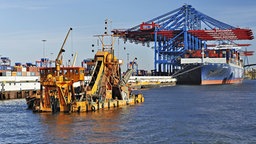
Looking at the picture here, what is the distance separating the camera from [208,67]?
14488 cm

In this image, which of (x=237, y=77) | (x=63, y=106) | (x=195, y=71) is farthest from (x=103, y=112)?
(x=237, y=77)

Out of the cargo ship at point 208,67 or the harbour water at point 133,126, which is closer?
the harbour water at point 133,126

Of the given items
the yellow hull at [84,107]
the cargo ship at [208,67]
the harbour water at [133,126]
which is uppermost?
the cargo ship at [208,67]

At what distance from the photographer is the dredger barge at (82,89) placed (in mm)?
51312

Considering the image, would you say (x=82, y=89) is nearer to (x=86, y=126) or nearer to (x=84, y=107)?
(x=84, y=107)

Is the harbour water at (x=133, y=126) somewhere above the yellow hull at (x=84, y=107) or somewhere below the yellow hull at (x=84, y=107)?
below

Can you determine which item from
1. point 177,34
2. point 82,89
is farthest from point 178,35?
point 82,89

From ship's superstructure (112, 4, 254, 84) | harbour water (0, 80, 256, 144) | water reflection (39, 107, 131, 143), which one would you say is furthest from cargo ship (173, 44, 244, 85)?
water reflection (39, 107, 131, 143)

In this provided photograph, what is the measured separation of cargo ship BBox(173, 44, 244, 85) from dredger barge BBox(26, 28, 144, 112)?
85.1 metres

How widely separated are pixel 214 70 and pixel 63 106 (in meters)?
104

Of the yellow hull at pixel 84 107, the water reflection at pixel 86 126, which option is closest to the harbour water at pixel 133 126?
the water reflection at pixel 86 126

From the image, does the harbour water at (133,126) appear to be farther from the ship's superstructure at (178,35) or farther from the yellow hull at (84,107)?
the ship's superstructure at (178,35)

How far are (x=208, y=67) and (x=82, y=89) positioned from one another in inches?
3688

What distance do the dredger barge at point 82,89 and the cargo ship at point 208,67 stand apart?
85111 mm
